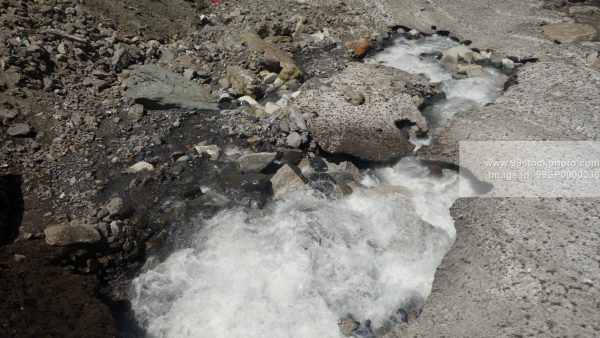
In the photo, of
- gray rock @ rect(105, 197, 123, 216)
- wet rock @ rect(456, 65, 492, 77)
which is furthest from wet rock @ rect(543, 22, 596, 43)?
gray rock @ rect(105, 197, 123, 216)

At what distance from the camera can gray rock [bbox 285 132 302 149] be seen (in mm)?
6336

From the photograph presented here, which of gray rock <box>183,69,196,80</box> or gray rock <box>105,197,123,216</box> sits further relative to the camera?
gray rock <box>183,69,196,80</box>

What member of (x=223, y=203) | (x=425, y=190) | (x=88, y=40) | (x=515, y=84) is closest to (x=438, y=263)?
(x=425, y=190)

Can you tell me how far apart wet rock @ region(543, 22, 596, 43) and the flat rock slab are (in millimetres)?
7092

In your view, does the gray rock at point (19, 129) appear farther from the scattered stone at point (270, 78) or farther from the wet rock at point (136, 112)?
the scattered stone at point (270, 78)

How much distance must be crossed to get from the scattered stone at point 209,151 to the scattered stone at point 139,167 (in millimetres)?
728

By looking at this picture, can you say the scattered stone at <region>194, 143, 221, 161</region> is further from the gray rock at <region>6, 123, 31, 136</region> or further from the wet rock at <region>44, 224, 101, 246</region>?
the gray rock at <region>6, 123, 31, 136</region>

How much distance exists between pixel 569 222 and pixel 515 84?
11.1ft

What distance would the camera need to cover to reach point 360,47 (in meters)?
8.62

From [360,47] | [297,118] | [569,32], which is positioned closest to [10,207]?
[297,118]

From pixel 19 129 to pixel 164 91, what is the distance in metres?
2.12

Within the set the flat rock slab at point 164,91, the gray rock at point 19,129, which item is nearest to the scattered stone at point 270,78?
the flat rock slab at point 164,91

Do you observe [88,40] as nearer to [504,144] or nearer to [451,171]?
[451,171]

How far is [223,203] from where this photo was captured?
557 cm
